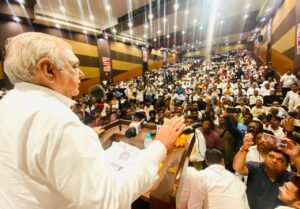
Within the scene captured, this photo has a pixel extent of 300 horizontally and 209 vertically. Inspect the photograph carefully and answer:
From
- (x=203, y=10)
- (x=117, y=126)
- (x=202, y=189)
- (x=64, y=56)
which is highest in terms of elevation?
(x=203, y=10)

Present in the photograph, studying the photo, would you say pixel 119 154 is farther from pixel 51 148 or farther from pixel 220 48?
pixel 220 48

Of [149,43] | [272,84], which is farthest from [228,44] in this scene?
[272,84]

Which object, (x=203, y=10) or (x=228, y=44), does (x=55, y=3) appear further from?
(x=228, y=44)

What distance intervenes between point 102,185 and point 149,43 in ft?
62.5

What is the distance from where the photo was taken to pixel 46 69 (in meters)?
0.69

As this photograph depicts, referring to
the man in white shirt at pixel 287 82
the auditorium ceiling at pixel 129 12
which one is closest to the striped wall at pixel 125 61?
the auditorium ceiling at pixel 129 12

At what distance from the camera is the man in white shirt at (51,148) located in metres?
0.56

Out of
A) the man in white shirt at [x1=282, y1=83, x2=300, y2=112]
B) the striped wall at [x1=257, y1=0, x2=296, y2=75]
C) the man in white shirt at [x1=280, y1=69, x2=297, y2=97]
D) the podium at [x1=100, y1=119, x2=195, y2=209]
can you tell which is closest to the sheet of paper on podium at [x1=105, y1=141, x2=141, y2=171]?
the podium at [x1=100, y1=119, x2=195, y2=209]

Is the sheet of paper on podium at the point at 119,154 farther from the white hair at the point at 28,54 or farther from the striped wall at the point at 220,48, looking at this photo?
the striped wall at the point at 220,48

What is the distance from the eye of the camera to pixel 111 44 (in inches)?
545

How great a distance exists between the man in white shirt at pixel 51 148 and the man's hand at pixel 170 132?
0.06 feet

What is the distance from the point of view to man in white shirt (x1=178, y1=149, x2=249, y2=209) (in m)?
1.52

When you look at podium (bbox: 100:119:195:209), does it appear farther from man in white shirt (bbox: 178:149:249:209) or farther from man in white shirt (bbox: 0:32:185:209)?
man in white shirt (bbox: 0:32:185:209)

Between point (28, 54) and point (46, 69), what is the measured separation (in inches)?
2.9
